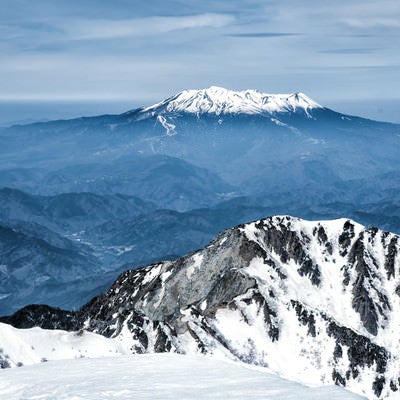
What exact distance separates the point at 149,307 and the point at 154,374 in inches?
4873

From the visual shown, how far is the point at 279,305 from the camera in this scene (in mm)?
131250

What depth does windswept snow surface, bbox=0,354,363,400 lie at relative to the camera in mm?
19891

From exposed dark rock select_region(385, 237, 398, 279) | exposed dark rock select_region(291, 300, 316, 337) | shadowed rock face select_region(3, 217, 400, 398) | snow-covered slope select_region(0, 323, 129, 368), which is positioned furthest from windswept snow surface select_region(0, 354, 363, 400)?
exposed dark rock select_region(385, 237, 398, 279)

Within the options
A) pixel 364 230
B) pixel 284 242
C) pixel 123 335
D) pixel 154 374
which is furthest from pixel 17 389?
pixel 364 230

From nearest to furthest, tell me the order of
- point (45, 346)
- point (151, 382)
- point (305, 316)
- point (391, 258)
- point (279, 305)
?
point (151, 382) → point (45, 346) → point (305, 316) → point (279, 305) → point (391, 258)

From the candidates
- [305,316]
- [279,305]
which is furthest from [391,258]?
[279,305]

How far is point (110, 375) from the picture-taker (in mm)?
22922

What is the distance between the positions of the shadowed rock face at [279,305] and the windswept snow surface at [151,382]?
72.7 m

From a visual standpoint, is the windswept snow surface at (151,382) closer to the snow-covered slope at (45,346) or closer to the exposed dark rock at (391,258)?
the snow-covered slope at (45,346)

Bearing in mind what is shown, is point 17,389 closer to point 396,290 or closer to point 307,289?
point 307,289

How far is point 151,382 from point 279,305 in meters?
112

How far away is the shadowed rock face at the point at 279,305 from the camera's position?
114062 millimetres

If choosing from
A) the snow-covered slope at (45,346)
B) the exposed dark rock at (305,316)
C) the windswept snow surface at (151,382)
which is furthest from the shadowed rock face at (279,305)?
the windswept snow surface at (151,382)

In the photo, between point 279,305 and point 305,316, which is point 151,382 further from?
point 279,305
